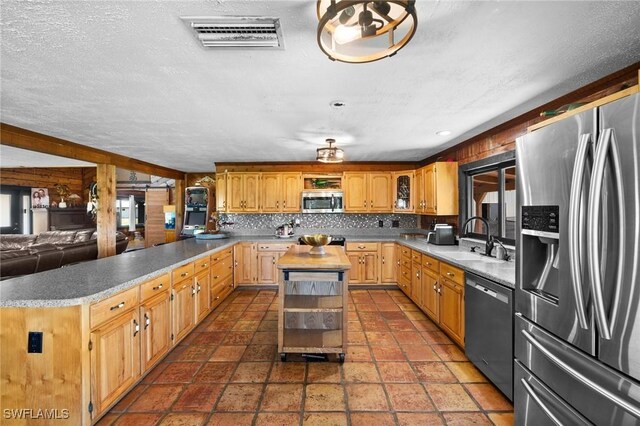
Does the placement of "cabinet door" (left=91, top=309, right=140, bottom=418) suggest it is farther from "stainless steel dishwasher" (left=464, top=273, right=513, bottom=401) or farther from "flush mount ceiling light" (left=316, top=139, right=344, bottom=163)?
"stainless steel dishwasher" (left=464, top=273, right=513, bottom=401)

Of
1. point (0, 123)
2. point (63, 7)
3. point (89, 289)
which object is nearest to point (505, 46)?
point (63, 7)

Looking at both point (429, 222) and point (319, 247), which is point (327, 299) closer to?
point (319, 247)

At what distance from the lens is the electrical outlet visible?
5.51ft

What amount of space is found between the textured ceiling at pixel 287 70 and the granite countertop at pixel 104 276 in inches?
→ 56.8

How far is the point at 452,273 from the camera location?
2.89 m

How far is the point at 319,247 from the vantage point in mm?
3186

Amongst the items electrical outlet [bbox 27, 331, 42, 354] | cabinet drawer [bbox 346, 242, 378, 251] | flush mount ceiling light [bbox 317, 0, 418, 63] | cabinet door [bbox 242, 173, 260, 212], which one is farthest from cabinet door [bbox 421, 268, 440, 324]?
electrical outlet [bbox 27, 331, 42, 354]

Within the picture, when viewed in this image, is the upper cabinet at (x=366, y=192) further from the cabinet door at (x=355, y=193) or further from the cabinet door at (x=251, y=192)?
the cabinet door at (x=251, y=192)

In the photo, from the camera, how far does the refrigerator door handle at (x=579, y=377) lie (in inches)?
43.0

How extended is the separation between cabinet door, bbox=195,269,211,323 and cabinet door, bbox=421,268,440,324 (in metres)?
2.82

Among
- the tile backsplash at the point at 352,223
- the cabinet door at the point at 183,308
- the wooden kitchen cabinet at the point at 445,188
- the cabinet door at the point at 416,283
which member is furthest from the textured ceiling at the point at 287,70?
the tile backsplash at the point at 352,223

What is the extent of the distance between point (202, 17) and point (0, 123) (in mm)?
3141

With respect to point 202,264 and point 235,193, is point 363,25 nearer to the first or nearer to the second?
point 202,264

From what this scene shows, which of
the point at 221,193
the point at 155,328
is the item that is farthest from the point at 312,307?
the point at 221,193
